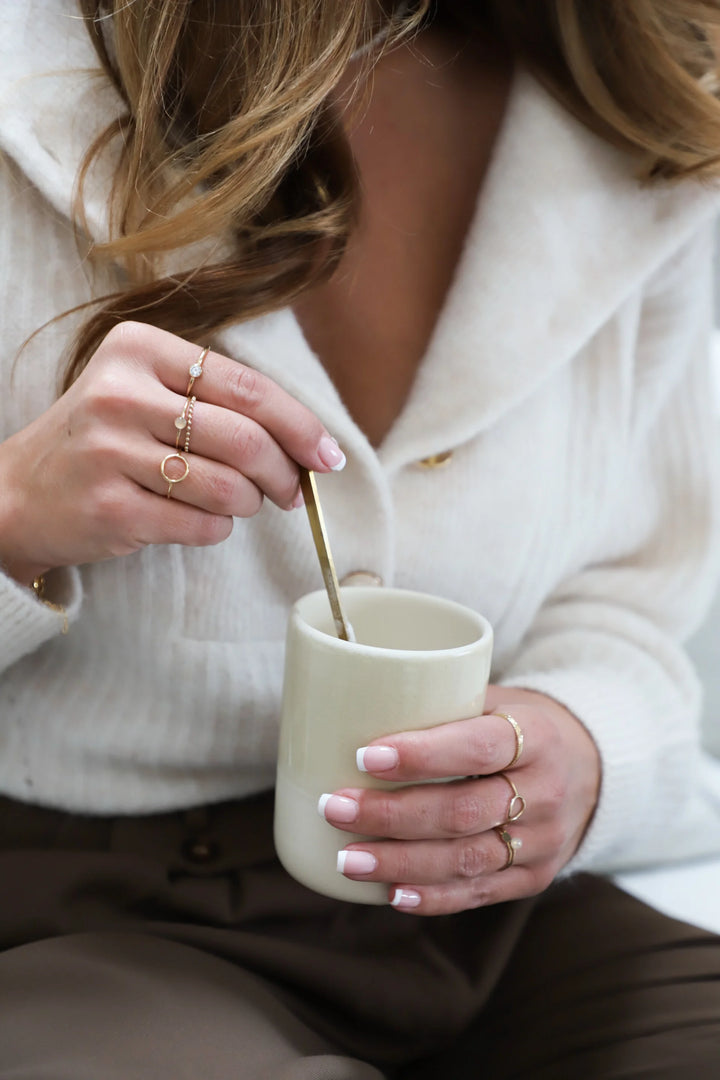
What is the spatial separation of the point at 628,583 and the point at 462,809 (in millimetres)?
401

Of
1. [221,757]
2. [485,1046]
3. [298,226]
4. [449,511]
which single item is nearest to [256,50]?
[298,226]

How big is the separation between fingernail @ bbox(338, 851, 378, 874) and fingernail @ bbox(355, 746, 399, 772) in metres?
0.06

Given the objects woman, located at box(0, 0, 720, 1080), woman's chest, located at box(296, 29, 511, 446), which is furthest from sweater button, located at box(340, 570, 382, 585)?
woman's chest, located at box(296, 29, 511, 446)

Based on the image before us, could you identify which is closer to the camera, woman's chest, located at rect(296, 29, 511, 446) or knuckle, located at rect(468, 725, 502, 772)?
knuckle, located at rect(468, 725, 502, 772)

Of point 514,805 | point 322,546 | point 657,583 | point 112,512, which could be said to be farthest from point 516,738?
point 657,583

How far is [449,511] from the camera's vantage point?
29.3 inches

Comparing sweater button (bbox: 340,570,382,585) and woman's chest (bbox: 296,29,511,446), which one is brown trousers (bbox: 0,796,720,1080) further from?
woman's chest (bbox: 296,29,511,446)

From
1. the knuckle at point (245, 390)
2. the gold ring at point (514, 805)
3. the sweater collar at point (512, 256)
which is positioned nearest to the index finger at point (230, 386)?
the knuckle at point (245, 390)

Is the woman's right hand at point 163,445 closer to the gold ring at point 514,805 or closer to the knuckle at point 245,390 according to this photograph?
the knuckle at point 245,390

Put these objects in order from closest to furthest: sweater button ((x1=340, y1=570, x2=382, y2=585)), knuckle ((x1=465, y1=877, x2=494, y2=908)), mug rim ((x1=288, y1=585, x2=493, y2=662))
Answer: mug rim ((x1=288, y1=585, x2=493, y2=662)) < knuckle ((x1=465, y1=877, x2=494, y2=908)) < sweater button ((x1=340, y1=570, x2=382, y2=585))

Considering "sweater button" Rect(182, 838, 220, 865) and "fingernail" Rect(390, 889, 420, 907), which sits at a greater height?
"fingernail" Rect(390, 889, 420, 907)

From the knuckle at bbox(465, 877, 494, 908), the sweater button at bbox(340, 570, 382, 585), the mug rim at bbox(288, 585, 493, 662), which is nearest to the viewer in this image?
the mug rim at bbox(288, 585, 493, 662)

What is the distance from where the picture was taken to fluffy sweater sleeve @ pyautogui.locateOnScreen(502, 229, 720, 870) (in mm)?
812

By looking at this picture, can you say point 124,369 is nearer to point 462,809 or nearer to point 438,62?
point 462,809
